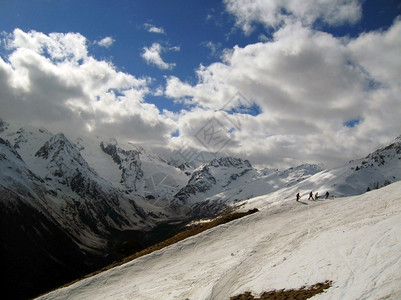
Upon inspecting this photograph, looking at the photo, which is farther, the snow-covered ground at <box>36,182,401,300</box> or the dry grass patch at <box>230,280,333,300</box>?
the snow-covered ground at <box>36,182,401,300</box>

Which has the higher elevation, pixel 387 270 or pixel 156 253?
pixel 156 253

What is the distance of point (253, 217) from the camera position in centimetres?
4941

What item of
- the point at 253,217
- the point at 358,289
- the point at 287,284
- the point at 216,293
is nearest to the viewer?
the point at 358,289

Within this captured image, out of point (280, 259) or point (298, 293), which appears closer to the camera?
point (298, 293)

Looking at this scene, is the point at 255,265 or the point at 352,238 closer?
the point at 352,238

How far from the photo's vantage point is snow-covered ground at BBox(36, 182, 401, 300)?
2173 cm

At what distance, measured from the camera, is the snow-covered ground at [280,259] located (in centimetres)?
2173

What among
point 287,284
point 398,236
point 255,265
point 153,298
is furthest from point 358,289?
point 153,298

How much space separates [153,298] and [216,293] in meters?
6.75

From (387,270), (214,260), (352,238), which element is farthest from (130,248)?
(387,270)

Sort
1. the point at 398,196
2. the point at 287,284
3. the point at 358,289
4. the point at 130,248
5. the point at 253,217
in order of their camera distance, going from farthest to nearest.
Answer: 1. the point at 130,248
2. the point at 253,217
3. the point at 398,196
4. the point at 287,284
5. the point at 358,289

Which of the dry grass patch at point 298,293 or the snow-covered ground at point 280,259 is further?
the snow-covered ground at point 280,259

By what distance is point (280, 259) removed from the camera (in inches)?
1198

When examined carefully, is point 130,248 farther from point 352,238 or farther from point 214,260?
point 352,238
